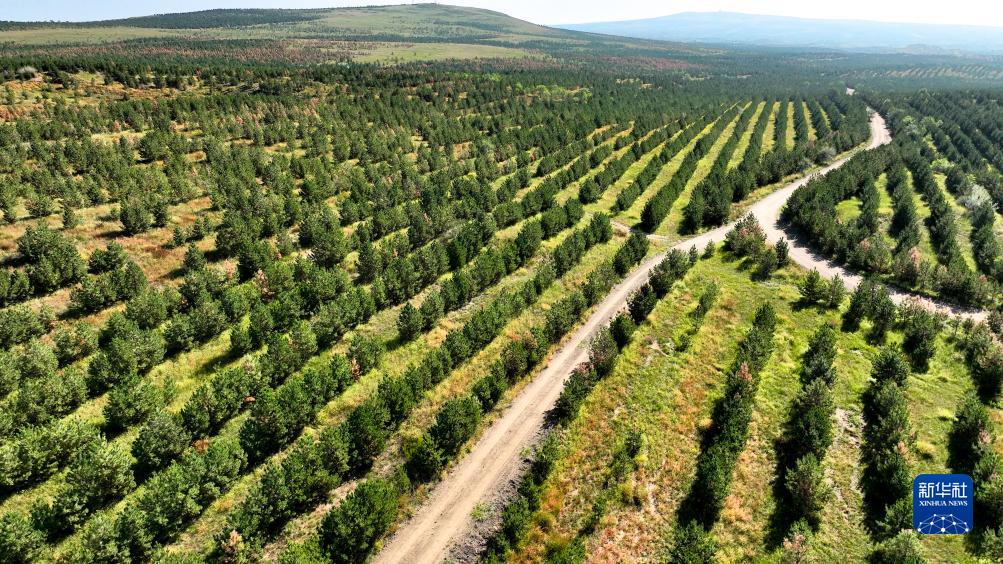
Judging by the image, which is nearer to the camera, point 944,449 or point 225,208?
point 944,449

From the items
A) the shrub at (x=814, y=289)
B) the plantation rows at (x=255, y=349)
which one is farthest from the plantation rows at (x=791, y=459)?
the shrub at (x=814, y=289)

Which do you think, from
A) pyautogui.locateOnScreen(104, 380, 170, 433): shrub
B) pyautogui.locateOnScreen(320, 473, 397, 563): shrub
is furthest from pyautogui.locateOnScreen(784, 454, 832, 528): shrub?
pyautogui.locateOnScreen(104, 380, 170, 433): shrub

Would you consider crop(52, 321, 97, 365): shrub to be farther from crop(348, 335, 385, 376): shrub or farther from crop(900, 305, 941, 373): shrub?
crop(900, 305, 941, 373): shrub

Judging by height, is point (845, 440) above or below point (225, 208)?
below

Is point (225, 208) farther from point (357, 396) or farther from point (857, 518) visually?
point (857, 518)

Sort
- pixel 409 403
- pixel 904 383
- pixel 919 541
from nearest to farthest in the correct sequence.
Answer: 1. pixel 919 541
2. pixel 409 403
3. pixel 904 383

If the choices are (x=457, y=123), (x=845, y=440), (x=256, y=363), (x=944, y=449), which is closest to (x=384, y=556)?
(x=256, y=363)
